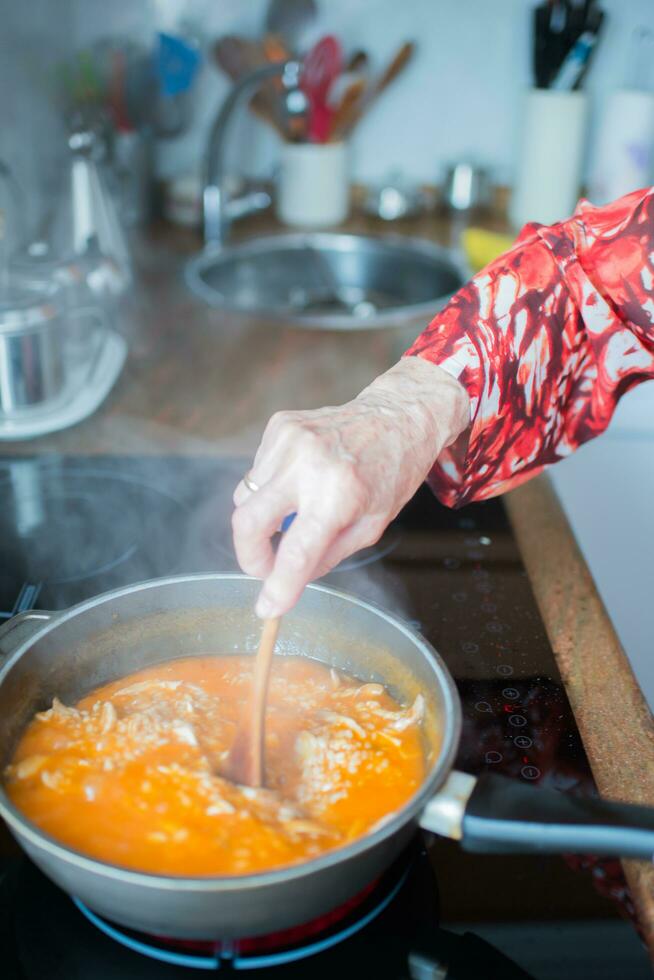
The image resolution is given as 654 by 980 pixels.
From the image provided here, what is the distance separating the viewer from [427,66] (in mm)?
2434

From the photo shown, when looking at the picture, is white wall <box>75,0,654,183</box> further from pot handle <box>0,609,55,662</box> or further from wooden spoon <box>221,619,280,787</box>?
wooden spoon <box>221,619,280,787</box>

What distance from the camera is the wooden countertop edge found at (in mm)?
847

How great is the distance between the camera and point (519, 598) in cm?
113

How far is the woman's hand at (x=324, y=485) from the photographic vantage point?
74cm

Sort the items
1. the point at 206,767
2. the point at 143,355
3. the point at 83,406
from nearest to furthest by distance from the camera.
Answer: the point at 206,767, the point at 83,406, the point at 143,355

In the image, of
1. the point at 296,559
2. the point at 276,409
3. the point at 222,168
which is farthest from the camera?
the point at 222,168

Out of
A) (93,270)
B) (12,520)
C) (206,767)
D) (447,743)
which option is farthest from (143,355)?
(447,743)

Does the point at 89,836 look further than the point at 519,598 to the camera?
No

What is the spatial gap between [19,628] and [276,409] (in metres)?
0.76

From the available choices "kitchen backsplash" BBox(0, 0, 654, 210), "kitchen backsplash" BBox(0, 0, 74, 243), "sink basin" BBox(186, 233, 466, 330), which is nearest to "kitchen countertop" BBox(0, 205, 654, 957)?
"sink basin" BBox(186, 233, 466, 330)

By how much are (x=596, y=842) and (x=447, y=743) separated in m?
0.12

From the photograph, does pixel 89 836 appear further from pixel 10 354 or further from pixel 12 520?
pixel 10 354

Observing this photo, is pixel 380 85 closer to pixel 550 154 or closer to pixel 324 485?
pixel 550 154

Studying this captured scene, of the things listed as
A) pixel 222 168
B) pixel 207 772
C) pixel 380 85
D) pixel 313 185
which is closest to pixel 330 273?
pixel 313 185
